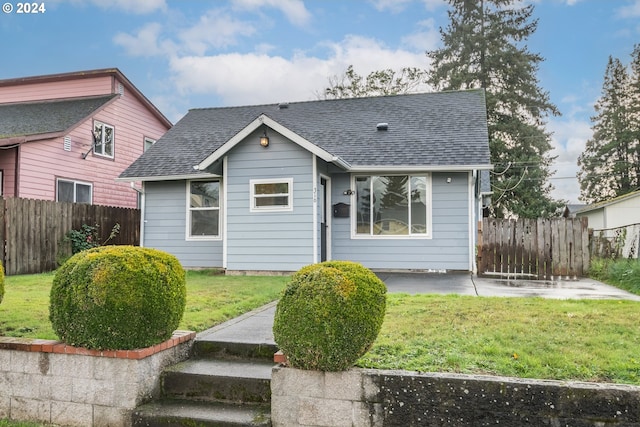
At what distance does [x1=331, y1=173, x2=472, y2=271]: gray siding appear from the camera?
10.4 metres

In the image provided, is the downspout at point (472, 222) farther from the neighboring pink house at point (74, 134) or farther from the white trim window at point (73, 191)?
the white trim window at point (73, 191)

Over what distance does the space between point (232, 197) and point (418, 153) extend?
437cm

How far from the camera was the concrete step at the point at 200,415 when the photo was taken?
3271 millimetres

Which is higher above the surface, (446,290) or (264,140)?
(264,140)

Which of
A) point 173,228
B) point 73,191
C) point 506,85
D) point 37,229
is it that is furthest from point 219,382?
point 506,85

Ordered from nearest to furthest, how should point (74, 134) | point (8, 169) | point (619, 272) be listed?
point (619, 272) → point (8, 169) → point (74, 134)

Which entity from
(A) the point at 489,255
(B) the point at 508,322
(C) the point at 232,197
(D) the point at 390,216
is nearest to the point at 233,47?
(C) the point at 232,197

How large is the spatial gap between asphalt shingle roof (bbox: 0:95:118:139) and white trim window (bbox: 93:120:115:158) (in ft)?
2.07

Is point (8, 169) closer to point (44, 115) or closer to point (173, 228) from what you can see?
point (44, 115)

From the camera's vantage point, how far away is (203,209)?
1185 cm

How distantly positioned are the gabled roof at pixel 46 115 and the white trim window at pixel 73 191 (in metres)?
1.61

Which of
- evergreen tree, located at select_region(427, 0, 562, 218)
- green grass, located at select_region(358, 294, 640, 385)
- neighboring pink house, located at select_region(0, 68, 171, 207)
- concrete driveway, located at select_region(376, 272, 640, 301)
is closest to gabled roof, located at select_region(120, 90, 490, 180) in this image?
neighboring pink house, located at select_region(0, 68, 171, 207)

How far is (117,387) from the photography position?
11.7 feet

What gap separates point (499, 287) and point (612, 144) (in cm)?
3107
